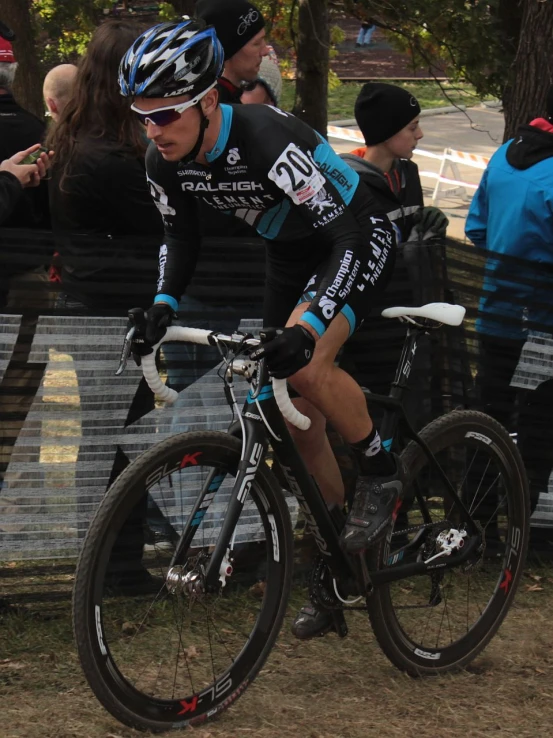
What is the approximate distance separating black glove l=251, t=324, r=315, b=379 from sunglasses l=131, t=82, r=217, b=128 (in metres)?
0.78

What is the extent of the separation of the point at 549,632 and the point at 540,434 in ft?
3.62

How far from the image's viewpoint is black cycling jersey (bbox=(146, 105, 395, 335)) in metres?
3.67

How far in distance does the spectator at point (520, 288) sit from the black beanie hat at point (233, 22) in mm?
1393

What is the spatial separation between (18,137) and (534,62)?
4483mm

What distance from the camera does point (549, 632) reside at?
4.84 meters

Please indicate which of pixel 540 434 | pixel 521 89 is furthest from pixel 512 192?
pixel 521 89

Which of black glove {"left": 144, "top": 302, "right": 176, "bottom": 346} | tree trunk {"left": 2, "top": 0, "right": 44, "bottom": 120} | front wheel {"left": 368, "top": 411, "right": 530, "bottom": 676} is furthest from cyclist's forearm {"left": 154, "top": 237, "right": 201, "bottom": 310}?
tree trunk {"left": 2, "top": 0, "right": 44, "bottom": 120}

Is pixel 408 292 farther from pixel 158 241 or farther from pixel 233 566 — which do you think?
pixel 233 566

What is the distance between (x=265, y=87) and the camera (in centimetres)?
642

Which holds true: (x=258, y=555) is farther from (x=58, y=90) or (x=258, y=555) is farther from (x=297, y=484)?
(x=58, y=90)

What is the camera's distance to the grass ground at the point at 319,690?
387cm

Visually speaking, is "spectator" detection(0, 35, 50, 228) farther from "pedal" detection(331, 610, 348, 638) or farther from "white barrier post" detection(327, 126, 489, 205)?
"white barrier post" detection(327, 126, 489, 205)

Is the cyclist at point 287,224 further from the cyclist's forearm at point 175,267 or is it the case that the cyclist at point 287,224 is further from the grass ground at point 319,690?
the grass ground at point 319,690

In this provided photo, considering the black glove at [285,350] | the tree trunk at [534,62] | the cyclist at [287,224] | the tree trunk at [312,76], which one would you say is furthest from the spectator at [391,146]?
the tree trunk at [312,76]
